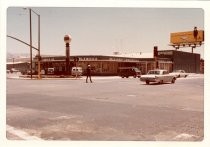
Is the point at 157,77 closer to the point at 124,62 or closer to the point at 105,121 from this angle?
the point at 105,121

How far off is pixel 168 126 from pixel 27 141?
150 inches

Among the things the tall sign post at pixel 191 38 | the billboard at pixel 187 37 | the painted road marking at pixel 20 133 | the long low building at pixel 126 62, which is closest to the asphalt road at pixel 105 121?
the painted road marking at pixel 20 133

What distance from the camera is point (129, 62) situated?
56844 mm

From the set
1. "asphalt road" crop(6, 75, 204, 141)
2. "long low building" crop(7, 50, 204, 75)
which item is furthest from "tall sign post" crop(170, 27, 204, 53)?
"long low building" crop(7, 50, 204, 75)

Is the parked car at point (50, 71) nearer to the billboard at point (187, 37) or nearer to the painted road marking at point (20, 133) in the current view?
the billboard at point (187, 37)

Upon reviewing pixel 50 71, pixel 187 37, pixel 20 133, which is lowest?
pixel 20 133

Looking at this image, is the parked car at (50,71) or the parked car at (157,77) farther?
the parked car at (50,71)

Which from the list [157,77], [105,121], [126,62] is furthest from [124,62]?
[105,121]

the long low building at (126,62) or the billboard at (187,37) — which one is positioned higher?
the billboard at (187,37)

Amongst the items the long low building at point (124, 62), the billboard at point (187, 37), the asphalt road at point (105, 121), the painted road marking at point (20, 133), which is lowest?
the painted road marking at point (20, 133)

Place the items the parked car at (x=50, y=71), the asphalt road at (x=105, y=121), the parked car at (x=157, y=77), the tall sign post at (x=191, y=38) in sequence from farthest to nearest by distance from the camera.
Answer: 1. the parked car at (x=50, y=71)
2. the parked car at (x=157, y=77)
3. the tall sign post at (x=191, y=38)
4. the asphalt road at (x=105, y=121)
